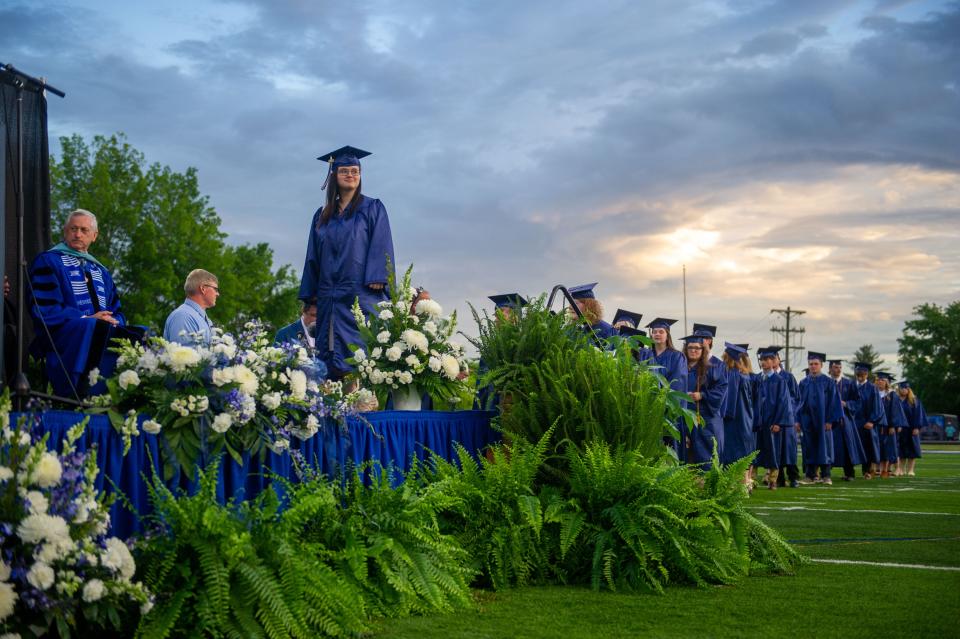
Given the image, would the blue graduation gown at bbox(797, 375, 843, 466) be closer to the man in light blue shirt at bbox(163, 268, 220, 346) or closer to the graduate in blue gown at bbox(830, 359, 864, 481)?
the graduate in blue gown at bbox(830, 359, 864, 481)

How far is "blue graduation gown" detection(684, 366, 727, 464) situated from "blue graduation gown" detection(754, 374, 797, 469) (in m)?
4.06

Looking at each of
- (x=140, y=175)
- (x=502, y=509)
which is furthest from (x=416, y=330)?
(x=140, y=175)

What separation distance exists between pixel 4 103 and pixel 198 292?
2.05 meters

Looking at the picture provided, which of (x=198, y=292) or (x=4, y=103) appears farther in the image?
(x=198, y=292)

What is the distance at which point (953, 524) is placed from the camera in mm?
9602

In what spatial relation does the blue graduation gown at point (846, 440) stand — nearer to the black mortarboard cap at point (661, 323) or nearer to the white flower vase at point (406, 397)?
the black mortarboard cap at point (661, 323)

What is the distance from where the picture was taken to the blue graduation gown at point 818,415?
18375mm

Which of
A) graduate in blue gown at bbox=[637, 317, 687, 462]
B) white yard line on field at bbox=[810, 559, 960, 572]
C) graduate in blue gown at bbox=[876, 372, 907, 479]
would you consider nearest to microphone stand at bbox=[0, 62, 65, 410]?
white yard line on field at bbox=[810, 559, 960, 572]

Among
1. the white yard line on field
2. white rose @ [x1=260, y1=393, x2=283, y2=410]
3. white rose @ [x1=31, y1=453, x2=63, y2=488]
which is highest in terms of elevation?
white rose @ [x1=260, y1=393, x2=283, y2=410]

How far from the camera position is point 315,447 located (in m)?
5.40

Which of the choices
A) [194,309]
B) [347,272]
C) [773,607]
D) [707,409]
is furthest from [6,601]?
[707,409]

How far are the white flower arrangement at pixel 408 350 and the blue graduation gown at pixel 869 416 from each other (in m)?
15.6

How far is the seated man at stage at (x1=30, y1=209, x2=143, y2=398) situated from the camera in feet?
22.7

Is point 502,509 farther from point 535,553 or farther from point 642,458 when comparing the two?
point 642,458
